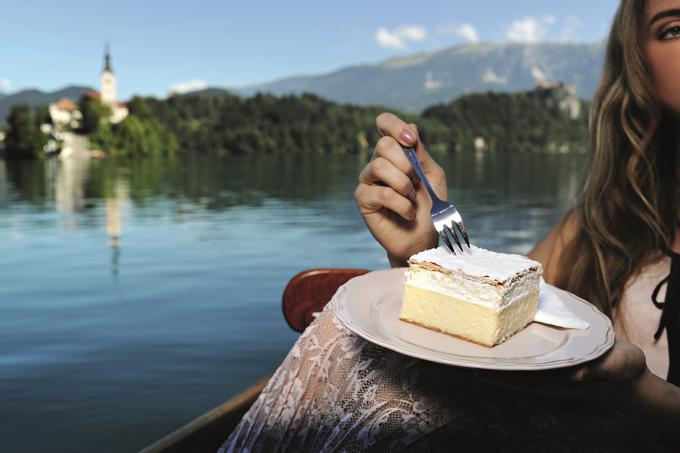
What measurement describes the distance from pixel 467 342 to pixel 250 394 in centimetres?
176

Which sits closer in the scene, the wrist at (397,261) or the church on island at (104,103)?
the wrist at (397,261)

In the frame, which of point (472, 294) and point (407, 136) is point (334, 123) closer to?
point (407, 136)

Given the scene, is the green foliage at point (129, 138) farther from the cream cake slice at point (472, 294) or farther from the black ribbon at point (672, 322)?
the cream cake slice at point (472, 294)

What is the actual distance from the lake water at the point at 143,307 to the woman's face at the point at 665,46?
441cm

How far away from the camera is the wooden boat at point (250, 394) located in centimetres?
283

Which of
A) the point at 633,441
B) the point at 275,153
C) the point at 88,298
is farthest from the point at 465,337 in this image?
the point at 275,153

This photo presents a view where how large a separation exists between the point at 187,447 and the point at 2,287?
882cm

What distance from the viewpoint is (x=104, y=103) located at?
383ft

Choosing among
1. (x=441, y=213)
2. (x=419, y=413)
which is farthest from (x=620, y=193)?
(x=419, y=413)

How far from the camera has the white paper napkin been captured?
64.9 inches

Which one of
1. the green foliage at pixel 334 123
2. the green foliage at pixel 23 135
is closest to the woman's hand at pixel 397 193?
the green foliage at pixel 23 135

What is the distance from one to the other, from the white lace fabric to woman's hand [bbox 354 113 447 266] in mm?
532

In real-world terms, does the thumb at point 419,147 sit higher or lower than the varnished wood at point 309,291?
higher

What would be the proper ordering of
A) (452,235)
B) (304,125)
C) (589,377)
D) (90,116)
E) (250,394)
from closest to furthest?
(589,377) → (452,235) → (250,394) → (90,116) → (304,125)
